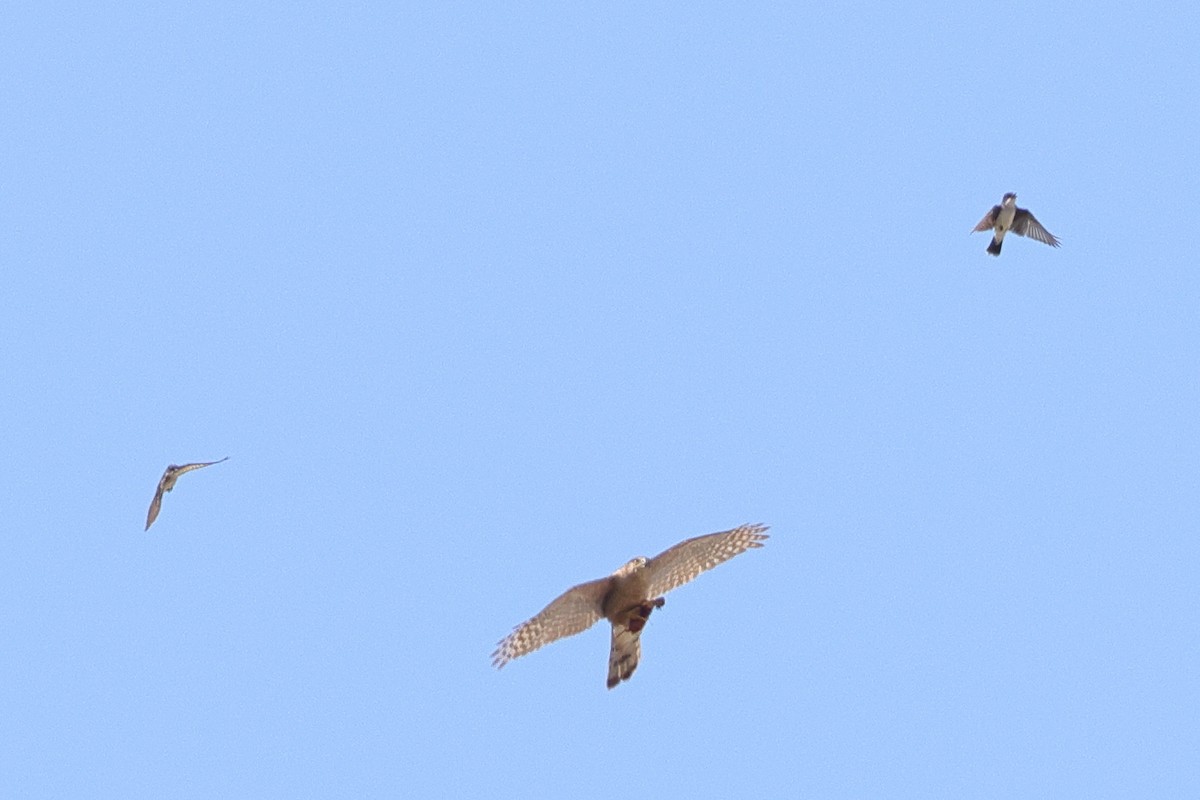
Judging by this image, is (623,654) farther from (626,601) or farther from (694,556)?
(694,556)

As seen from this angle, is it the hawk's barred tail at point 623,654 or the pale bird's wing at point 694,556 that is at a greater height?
the pale bird's wing at point 694,556

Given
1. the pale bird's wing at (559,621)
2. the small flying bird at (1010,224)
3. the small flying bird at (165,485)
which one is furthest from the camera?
the small flying bird at (1010,224)

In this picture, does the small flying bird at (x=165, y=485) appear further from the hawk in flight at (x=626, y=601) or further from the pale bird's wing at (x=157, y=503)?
the hawk in flight at (x=626, y=601)

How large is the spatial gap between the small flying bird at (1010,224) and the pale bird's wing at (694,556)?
41.8ft

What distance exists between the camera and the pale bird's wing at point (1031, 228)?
3212cm

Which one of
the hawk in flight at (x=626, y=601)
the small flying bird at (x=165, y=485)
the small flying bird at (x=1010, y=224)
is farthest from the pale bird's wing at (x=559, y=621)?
the small flying bird at (x=1010, y=224)

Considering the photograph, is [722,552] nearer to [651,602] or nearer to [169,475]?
[651,602]

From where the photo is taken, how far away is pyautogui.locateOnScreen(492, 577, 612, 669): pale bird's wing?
802 inches

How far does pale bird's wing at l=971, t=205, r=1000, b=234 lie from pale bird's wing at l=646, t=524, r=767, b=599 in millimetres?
12914

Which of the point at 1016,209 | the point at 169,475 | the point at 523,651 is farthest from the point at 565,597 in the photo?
the point at 1016,209

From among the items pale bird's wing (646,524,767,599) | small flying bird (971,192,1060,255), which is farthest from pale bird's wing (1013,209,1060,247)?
pale bird's wing (646,524,767,599)

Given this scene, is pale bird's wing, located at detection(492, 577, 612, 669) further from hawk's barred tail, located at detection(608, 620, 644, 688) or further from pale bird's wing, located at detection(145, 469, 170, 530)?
pale bird's wing, located at detection(145, 469, 170, 530)

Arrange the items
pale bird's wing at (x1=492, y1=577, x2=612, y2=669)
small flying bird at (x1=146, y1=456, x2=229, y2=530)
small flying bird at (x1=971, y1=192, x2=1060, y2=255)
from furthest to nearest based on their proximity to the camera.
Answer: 1. small flying bird at (x1=971, y1=192, x2=1060, y2=255)
2. small flying bird at (x1=146, y1=456, x2=229, y2=530)
3. pale bird's wing at (x1=492, y1=577, x2=612, y2=669)

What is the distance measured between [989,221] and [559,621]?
47.7ft
